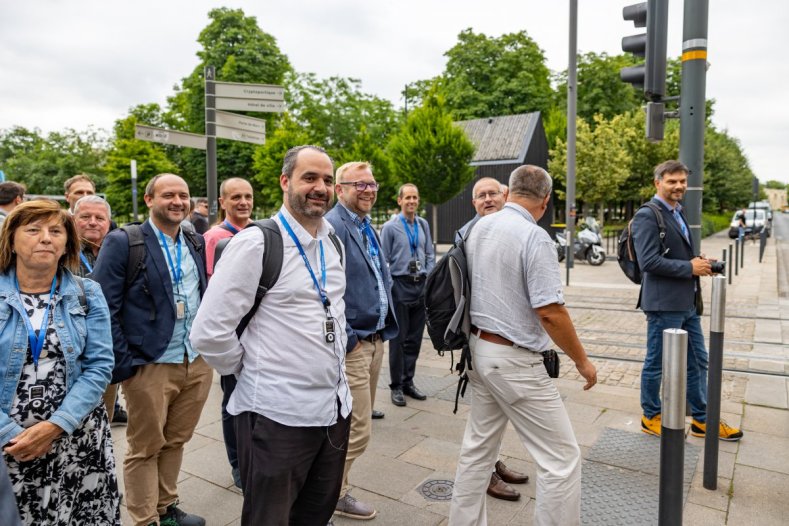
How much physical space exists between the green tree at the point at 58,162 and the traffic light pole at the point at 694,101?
47948 mm

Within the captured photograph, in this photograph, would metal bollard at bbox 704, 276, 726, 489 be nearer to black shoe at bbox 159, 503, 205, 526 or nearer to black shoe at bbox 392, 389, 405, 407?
black shoe at bbox 392, 389, 405, 407

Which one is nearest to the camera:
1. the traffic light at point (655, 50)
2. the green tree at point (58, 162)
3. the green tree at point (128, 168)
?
the traffic light at point (655, 50)

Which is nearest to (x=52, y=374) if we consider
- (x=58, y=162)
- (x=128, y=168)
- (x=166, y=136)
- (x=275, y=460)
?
(x=275, y=460)

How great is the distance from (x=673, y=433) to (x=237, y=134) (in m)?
6.54

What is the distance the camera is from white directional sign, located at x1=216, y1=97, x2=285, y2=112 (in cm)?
734

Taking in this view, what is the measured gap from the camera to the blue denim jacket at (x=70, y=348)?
7.30 feet

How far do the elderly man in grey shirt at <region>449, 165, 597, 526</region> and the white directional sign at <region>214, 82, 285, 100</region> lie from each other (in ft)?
17.2

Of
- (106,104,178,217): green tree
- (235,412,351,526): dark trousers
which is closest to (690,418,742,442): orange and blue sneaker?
(235,412,351,526): dark trousers

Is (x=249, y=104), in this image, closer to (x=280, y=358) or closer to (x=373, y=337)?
(x=373, y=337)

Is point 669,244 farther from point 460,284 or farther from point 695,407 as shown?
point 460,284

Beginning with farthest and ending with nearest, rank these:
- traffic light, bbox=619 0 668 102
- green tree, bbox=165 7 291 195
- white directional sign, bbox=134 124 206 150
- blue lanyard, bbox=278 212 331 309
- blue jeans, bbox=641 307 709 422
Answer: green tree, bbox=165 7 291 195 → white directional sign, bbox=134 124 206 150 → traffic light, bbox=619 0 668 102 → blue jeans, bbox=641 307 709 422 → blue lanyard, bbox=278 212 331 309

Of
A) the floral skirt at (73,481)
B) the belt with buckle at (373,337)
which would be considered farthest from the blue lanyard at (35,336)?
the belt with buckle at (373,337)

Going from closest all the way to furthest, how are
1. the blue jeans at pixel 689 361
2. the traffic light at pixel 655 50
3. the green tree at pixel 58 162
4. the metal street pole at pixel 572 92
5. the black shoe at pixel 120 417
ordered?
the blue jeans at pixel 689 361 < the traffic light at pixel 655 50 < the black shoe at pixel 120 417 < the metal street pole at pixel 572 92 < the green tree at pixel 58 162

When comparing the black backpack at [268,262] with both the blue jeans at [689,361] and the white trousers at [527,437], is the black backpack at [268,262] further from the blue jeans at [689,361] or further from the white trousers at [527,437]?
the blue jeans at [689,361]
